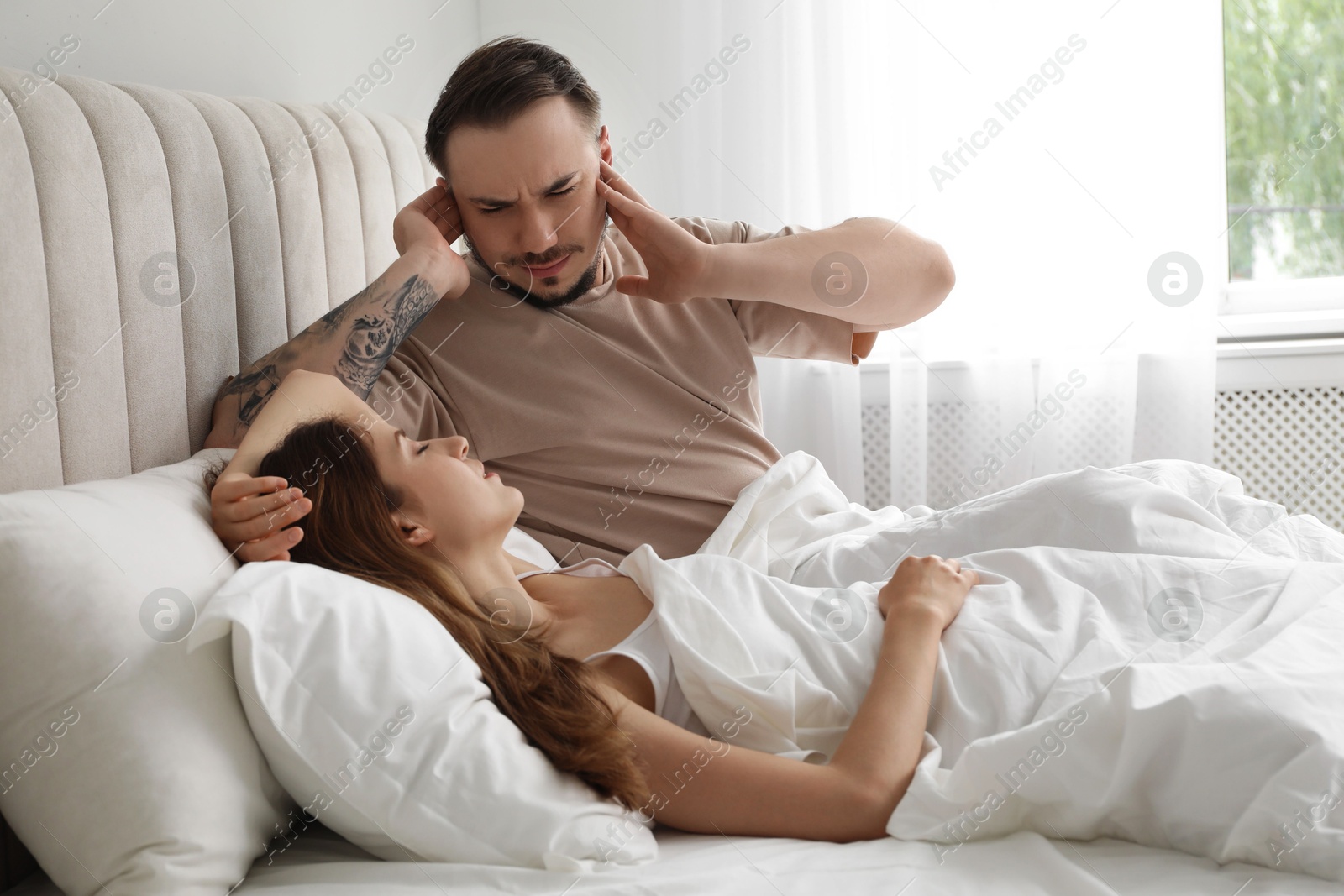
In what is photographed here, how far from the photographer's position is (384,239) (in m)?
1.78

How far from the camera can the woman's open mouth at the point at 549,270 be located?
5.04ft

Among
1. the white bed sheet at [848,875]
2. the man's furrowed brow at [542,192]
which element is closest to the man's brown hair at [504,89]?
the man's furrowed brow at [542,192]

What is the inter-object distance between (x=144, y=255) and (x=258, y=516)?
40 cm

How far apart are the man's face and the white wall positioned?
1.43ft

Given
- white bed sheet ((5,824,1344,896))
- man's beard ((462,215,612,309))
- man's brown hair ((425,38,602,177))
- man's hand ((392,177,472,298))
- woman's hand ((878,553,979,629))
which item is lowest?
white bed sheet ((5,824,1344,896))

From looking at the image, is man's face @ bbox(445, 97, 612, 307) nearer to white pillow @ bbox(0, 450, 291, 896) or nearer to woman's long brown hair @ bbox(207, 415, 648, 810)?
woman's long brown hair @ bbox(207, 415, 648, 810)

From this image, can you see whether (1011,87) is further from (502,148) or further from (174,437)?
(174,437)

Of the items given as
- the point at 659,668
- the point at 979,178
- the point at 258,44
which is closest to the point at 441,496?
the point at 659,668

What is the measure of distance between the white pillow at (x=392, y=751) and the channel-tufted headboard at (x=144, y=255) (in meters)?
0.36

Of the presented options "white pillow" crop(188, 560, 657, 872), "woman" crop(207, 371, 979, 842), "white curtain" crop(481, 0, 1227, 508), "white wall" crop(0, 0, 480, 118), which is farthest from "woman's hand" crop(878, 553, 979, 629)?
"white curtain" crop(481, 0, 1227, 508)

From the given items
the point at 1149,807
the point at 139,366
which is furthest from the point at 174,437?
the point at 1149,807

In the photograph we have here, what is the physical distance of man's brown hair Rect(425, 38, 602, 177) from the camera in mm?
1461

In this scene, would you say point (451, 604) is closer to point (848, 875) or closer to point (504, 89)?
point (848, 875)

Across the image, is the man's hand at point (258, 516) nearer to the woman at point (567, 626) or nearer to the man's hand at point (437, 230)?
the woman at point (567, 626)
